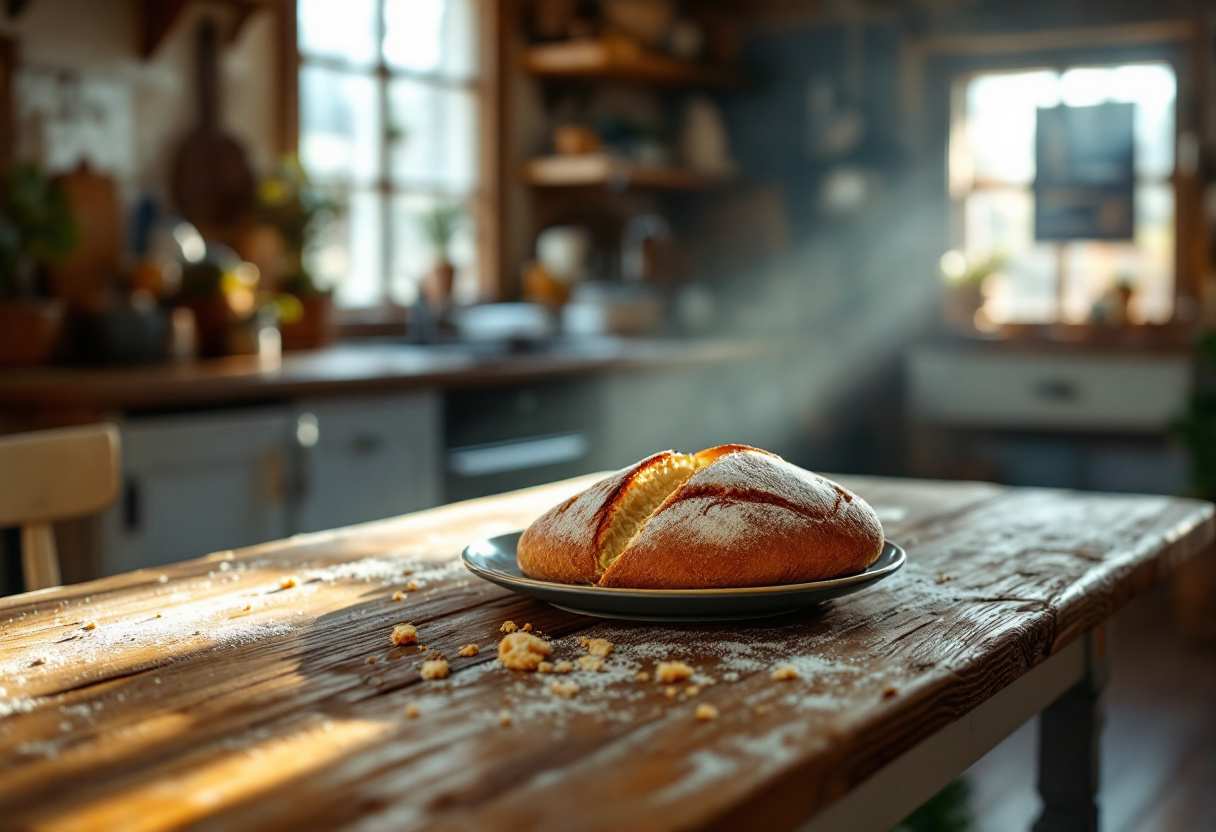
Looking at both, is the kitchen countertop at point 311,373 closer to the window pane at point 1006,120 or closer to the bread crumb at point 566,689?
the window pane at point 1006,120

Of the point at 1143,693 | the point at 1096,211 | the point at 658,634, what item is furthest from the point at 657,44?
the point at 658,634

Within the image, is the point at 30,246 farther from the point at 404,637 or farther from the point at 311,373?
the point at 404,637

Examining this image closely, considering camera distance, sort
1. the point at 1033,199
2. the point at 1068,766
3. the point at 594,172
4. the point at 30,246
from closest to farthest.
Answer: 1. the point at 1068,766
2. the point at 30,246
3. the point at 594,172
4. the point at 1033,199

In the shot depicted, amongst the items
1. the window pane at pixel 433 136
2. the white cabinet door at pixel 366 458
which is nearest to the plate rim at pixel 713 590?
the white cabinet door at pixel 366 458

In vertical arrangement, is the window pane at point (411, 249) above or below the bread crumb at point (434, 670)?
above

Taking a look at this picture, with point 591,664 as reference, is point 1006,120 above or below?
above

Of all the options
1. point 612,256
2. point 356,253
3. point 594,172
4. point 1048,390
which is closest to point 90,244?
point 356,253

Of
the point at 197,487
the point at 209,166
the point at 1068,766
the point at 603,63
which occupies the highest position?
the point at 603,63
